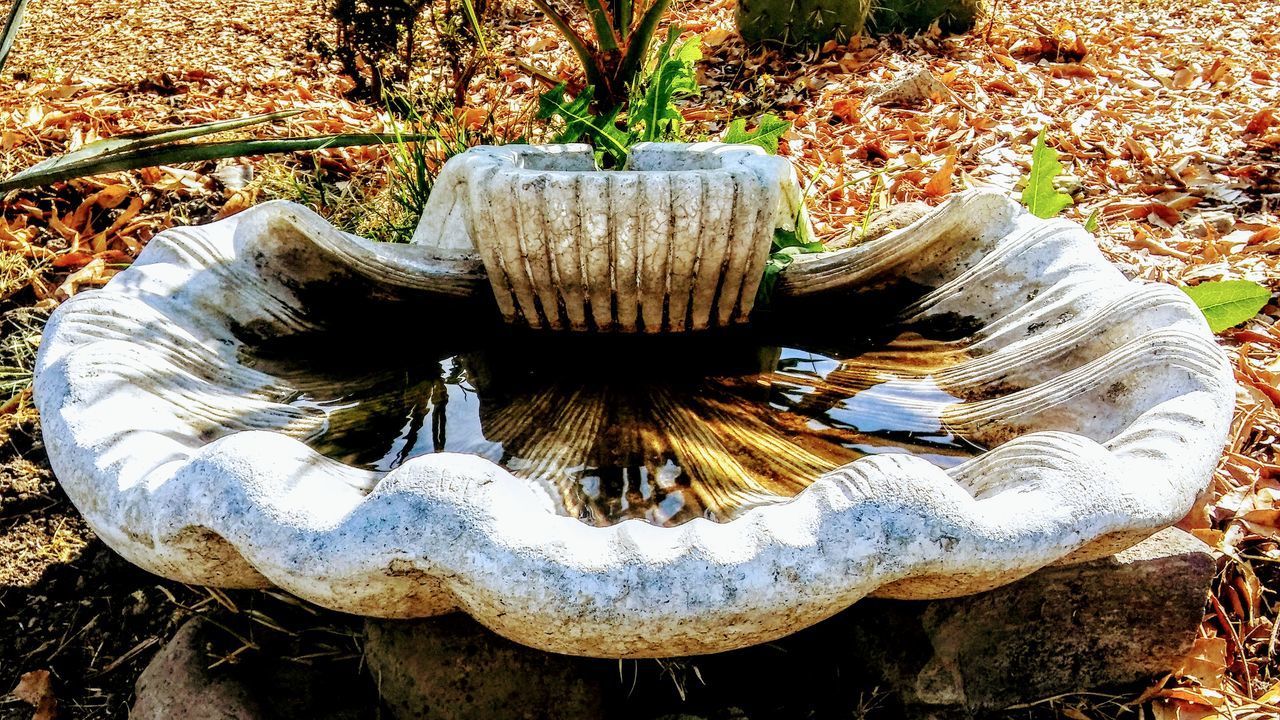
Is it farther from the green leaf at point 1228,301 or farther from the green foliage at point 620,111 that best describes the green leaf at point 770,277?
the green leaf at point 1228,301

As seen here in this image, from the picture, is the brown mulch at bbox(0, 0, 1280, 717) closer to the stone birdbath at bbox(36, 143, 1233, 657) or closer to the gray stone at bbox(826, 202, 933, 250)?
the gray stone at bbox(826, 202, 933, 250)

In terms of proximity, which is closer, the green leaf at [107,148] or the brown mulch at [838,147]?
the brown mulch at [838,147]

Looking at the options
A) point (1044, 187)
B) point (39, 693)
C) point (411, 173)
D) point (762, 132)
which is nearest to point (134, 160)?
point (411, 173)

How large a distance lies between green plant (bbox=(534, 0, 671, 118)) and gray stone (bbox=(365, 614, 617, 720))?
2020mm

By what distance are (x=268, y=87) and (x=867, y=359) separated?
3671 millimetres

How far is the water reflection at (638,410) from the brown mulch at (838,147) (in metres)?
0.59

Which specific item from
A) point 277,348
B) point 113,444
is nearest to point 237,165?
point 277,348

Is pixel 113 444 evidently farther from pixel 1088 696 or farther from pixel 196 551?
pixel 1088 696

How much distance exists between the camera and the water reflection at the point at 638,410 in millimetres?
1961

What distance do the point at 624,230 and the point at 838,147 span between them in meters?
2.54

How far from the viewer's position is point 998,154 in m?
4.37

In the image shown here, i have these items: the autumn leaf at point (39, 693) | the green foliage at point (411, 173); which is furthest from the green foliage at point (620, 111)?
the autumn leaf at point (39, 693)

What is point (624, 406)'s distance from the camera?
2191 mm

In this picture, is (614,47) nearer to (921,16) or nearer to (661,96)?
(661,96)
